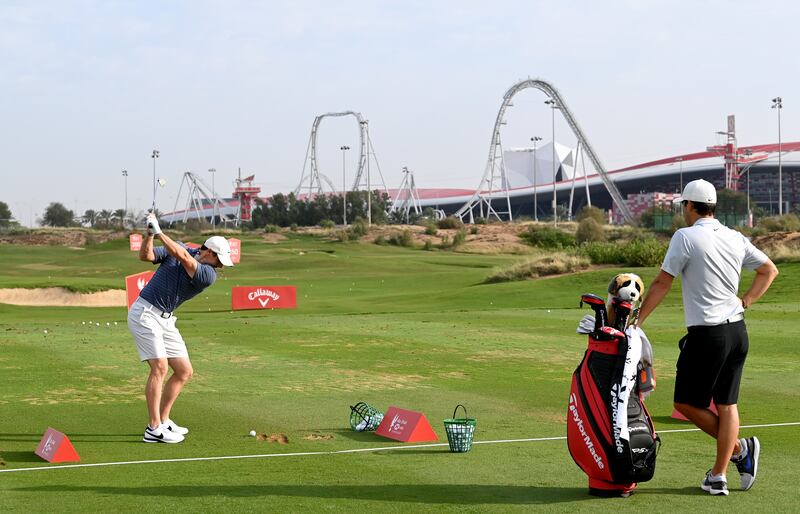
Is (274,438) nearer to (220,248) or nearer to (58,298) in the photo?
(220,248)

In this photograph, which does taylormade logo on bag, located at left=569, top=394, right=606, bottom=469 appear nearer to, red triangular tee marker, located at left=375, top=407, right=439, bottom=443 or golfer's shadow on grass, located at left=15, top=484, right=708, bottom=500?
golfer's shadow on grass, located at left=15, top=484, right=708, bottom=500

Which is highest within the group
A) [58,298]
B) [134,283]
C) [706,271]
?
[706,271]

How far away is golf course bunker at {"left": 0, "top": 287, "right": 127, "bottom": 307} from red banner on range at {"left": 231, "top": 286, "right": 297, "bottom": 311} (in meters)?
8.57

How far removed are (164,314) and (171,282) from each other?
339mm

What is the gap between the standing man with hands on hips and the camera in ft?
27.1

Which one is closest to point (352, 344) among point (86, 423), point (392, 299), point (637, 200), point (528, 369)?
point (528, 369)

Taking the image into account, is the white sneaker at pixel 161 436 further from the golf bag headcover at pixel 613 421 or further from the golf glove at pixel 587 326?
the golf glove at pixel 587 326

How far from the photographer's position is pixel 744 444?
330 inches

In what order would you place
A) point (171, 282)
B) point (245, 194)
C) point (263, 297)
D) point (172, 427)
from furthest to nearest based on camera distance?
point (245, 194) < point (263, 297) < point (172, 427) < point (171, 282)

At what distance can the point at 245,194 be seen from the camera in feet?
603

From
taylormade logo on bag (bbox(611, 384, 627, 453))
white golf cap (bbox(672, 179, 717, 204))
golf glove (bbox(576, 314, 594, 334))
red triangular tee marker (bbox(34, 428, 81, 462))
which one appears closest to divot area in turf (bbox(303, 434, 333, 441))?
red triangular tee marker (bbox(34, 428, 81, 462))

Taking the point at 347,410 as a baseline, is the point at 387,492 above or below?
above

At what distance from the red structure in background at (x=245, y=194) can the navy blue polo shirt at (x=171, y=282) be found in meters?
171

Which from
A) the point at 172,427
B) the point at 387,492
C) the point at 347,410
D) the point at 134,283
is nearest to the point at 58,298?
the point at 134,283
